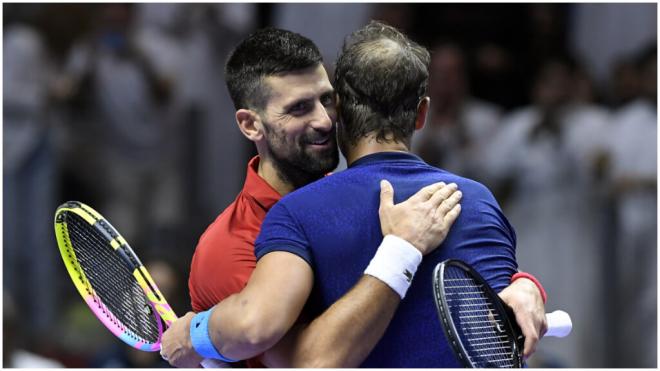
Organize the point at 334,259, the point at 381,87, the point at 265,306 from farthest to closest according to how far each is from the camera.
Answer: the point at 381,87 → the point at 334,259 → the point at 265,306

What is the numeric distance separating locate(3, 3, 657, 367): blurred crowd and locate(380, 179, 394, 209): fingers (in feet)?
17.4

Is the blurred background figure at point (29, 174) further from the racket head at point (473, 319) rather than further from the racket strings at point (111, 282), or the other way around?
the racket head at point (473, 319)

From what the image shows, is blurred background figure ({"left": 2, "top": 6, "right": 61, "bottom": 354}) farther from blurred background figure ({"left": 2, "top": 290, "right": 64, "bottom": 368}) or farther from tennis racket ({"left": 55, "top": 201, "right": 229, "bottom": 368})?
tennis racket ({"left": 55, "top": 201, "right": 229, "bottom": 368})

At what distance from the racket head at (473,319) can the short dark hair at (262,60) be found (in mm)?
753

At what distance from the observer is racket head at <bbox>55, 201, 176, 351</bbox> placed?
12.0 feet

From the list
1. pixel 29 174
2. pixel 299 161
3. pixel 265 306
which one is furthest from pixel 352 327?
pixel 29 174

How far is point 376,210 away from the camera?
3.08 metres

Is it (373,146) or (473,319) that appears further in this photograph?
(373,146)

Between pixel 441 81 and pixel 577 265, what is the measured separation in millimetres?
1548

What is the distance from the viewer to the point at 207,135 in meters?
→ 8.55

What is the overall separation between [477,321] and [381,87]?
24.8 inches

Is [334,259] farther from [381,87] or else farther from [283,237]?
[381,87]

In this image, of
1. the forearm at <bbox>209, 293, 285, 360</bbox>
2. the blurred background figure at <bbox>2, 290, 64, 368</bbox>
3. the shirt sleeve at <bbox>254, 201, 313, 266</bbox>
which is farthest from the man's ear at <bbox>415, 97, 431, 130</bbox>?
the blurred background figure at <bbox>2, 290, 64, 368</bbox>

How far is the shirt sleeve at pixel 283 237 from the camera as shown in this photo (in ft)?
9.87
